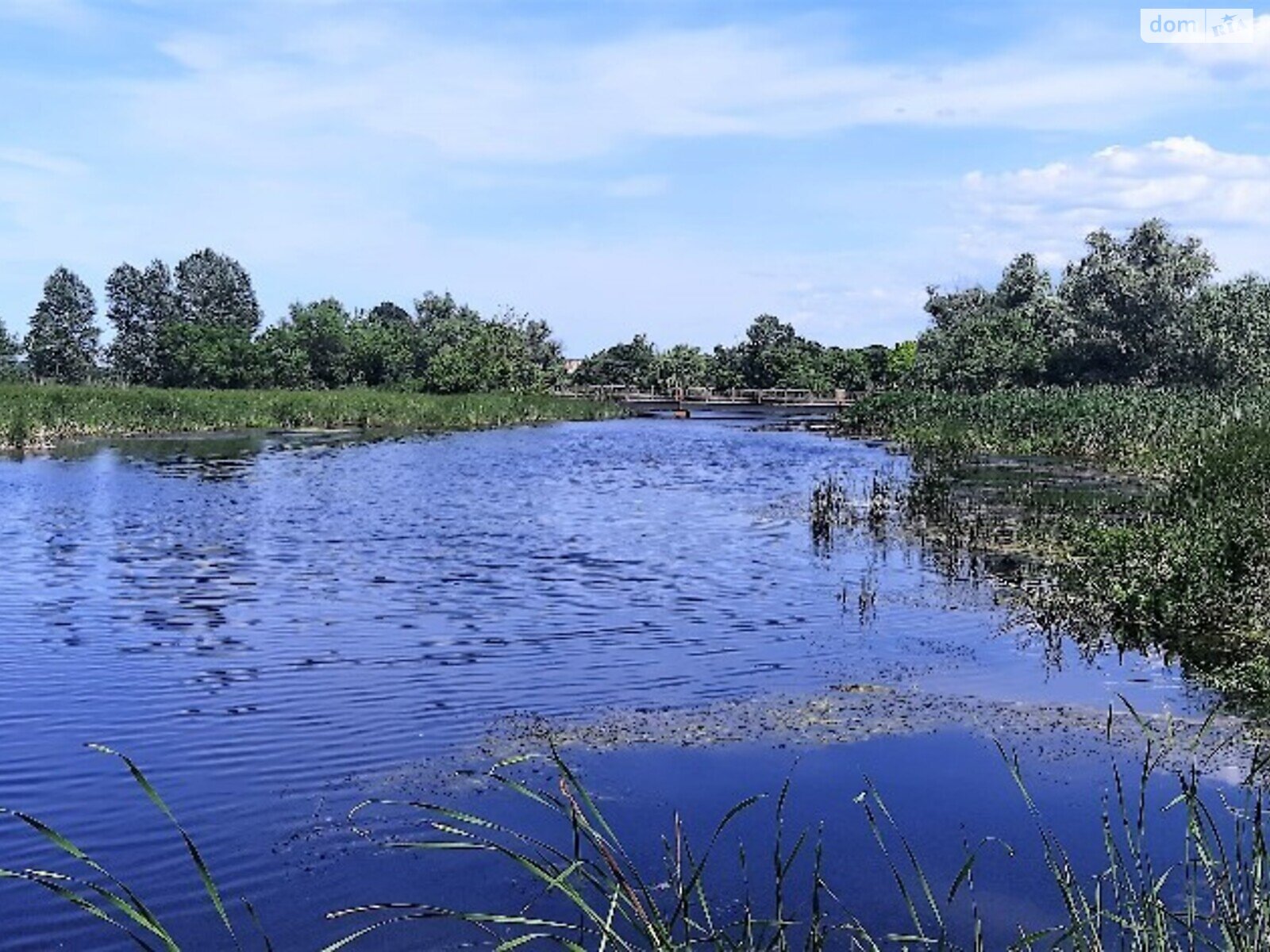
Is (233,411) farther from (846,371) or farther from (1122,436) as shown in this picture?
(846,371)

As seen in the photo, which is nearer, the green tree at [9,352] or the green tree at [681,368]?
the green tree at [9,352]

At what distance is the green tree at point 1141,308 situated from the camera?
68438 millimetres

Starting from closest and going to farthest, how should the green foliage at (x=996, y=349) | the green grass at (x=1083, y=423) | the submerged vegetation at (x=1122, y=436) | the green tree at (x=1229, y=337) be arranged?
the submerged vegetation at (x=1122, y=436), the green grass at (x=1083, y=423), the green tree at (x=1229, y=337), the green foliage at (x=996, y=349)

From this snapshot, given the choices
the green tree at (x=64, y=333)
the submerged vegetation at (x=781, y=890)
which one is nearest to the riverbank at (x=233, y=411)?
the submerged vegetation at (x=781, y=890)

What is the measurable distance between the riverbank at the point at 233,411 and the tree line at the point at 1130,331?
1131 inches

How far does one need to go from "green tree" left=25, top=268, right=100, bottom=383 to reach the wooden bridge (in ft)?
169

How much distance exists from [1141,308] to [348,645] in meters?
62.8

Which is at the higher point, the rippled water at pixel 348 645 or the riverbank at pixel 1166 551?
the riverbank at pixel 1166 551

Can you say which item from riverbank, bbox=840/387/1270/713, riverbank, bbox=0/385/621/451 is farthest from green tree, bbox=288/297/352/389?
riverbank, bbox=840/387/1270/713

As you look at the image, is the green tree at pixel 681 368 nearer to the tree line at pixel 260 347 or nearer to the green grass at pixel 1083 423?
the tree line at pixel 260 347

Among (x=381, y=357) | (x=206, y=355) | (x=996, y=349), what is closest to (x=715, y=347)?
(x=381, y=357)

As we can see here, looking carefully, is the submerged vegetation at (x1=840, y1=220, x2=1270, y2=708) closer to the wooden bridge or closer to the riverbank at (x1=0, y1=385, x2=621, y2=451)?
the wooden bridge

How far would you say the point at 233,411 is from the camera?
68.0 m

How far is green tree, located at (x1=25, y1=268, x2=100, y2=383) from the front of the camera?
411 feet
